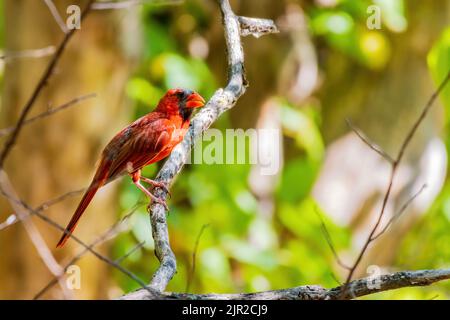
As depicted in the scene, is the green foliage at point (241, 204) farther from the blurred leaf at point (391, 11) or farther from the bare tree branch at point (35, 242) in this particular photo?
the bare tree branch at point (35, 242)

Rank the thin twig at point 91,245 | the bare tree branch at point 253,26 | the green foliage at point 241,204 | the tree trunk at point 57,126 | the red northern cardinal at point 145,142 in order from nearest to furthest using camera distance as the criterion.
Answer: the thin twig at point 91,245 → the red northern cardinal at point 145,142 → the bare tree branch at point 253,26 → the tree trunk at point 57,126 → the green foliage at point 241,204

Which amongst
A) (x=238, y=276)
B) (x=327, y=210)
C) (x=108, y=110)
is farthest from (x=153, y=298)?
(x=327, y=210)

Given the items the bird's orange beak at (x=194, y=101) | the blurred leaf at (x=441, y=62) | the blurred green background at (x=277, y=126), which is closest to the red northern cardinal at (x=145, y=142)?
the bird's orange beak at (x=194, y=101)

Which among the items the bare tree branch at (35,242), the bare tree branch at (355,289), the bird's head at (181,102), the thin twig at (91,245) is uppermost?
the bird's head at (181,102)

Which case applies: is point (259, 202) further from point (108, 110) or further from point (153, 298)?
point (153, 298)

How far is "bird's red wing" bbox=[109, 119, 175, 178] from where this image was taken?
1821 mm

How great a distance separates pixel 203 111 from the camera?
2246mm

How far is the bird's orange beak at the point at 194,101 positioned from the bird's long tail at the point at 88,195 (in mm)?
367

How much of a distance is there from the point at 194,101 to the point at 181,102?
35 mm

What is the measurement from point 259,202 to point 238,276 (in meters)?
0.57

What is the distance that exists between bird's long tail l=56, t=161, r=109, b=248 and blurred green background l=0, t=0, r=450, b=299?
183cm

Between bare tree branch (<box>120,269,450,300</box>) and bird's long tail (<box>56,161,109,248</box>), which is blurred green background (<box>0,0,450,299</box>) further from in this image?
bare tree branch (<box>120,269,450,300</box>)

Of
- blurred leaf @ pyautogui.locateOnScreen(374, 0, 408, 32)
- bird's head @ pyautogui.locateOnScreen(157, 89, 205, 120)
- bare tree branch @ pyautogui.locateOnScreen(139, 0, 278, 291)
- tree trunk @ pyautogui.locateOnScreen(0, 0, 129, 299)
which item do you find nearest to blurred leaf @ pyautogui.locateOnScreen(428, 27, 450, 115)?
blurred leaf @ pyautogui.locateOnScreen(374, 0, 408, 32)

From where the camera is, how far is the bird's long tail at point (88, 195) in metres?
1.70
